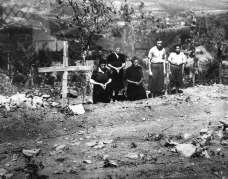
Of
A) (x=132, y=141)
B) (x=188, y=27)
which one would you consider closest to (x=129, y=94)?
(x=132, y=141)

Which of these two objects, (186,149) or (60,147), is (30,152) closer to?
(60,147)

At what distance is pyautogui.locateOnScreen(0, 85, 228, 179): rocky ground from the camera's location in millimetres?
5926

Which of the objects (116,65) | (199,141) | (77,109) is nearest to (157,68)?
(116,65)

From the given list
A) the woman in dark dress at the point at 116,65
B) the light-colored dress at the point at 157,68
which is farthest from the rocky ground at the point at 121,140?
the light-colored dress at the point at 157,68

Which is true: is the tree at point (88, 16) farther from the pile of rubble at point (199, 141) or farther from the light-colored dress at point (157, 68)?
the pile of rubble at point (199, 141)

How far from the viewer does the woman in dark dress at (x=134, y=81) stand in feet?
31.9

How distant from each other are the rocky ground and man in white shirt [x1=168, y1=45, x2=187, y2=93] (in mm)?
965

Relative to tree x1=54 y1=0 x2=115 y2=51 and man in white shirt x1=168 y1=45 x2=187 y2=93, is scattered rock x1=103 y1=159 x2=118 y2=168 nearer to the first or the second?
man in white shirt x1=168 y1=45 x2=187 y2=93

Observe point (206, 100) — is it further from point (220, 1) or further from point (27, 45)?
point (220, 1)

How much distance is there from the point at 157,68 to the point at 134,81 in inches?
38.1

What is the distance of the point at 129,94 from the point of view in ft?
32.9

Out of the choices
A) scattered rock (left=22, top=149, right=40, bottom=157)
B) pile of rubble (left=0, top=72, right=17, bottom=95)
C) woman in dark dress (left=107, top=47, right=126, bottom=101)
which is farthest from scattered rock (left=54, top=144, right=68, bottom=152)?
pile of rubble (left=0, top=72, right=17, bottom=95)

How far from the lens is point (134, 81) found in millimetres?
9859

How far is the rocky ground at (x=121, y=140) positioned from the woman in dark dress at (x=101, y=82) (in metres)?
0.47
